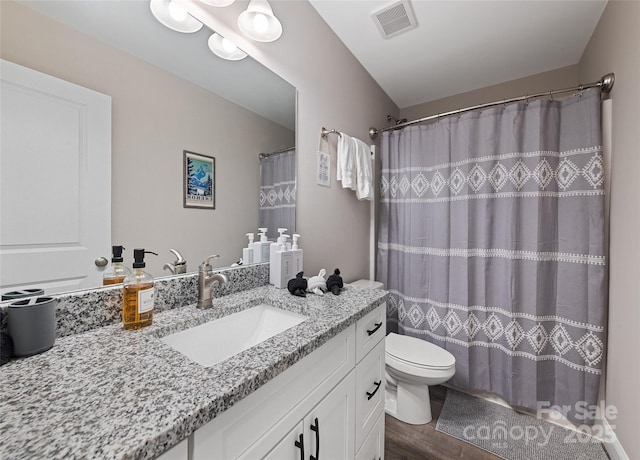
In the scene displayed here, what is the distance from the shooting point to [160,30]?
35.0 inches

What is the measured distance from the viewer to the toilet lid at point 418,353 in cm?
150

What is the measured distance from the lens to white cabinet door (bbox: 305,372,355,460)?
71 cm

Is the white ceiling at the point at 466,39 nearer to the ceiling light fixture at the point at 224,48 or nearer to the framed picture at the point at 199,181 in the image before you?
the ceiling light fixture at the point at 224,48

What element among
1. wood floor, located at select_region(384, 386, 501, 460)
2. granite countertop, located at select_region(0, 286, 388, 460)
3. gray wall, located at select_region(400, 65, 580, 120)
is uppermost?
gray wall, located at select_region(400, 65, 580, 120)

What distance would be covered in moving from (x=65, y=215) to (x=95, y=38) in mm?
500

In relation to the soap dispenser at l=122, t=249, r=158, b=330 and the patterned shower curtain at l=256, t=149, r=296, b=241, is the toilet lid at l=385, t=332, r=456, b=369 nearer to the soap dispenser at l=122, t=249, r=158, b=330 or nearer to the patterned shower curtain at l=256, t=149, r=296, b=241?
the patterned shower curtain at l=256, t=149, r=296, b=241

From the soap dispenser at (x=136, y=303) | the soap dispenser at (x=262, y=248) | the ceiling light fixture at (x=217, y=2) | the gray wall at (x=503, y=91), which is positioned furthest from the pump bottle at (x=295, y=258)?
the gray wall at (x=503, y=91)

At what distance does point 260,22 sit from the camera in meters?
1.12

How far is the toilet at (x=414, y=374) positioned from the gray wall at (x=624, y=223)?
72 cm

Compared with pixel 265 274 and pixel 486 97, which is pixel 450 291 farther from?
pixel 486 97

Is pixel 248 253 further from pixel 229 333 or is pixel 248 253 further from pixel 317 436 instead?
pixel 317 436

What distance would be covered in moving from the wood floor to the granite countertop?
1.14 metres

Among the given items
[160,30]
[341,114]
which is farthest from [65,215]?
[341,114]

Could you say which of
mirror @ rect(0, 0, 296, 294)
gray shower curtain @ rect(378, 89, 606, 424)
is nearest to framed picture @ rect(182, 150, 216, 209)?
mirror @ rect(0, 0, 296, 294)
